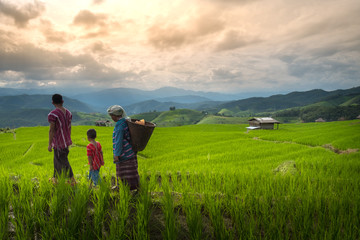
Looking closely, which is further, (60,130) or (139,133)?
(60,130)

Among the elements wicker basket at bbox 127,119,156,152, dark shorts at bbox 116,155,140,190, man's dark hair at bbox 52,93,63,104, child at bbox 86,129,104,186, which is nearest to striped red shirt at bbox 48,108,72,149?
man's dark hair at bbox 52,93,63,104

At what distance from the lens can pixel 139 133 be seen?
4172 millimetres

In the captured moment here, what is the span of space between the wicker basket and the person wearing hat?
16cm

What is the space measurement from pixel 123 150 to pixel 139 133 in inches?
24.3

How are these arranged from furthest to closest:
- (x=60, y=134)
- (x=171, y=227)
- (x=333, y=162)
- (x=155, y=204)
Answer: (x=333, y=162) → (x=60, y=134) → (x=155, y=204) → (x=171, y=227)

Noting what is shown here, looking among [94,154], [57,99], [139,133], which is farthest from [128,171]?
[57,99]

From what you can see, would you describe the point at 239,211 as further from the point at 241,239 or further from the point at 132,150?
the point at 132,150

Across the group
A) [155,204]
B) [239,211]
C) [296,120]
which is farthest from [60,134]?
[296,120]

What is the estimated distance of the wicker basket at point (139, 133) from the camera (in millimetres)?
4089

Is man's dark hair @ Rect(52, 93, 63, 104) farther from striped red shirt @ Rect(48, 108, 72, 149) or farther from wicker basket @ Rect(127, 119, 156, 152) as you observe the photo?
wicker basket @ Rect(127, 119, 156, 152)

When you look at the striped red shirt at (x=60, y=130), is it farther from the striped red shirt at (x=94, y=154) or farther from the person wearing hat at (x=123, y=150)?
the person wearing hat at (x=123, y=150)

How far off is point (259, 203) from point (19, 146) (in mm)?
22554

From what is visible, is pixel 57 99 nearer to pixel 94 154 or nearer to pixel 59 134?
pixel 59 134

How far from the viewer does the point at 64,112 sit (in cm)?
557
